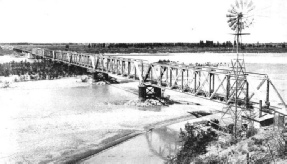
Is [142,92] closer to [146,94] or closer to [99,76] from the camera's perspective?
[146,94]

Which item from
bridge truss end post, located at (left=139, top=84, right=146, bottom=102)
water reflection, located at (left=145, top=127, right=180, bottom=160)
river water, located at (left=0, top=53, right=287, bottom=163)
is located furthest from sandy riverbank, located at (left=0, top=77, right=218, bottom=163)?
bridge truss end post, located at (left=139, top=84, right=146, bottom=102)

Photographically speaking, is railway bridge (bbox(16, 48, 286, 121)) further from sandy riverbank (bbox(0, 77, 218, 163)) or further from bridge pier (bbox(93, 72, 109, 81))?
sandy riverbank (bbox(0, 77, 218, 163))

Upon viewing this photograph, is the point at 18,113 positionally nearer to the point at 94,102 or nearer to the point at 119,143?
the point at 94,102

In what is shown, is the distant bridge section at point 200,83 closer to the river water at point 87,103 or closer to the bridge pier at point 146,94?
the bridge pier at point 146,94

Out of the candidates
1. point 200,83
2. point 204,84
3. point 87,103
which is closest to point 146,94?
point 200,83

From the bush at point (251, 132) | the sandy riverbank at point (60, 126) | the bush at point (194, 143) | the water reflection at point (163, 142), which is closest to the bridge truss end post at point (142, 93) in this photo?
the sandy riverbank at point (60, 126)

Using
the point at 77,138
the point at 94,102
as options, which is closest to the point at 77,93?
the point at 94,102
